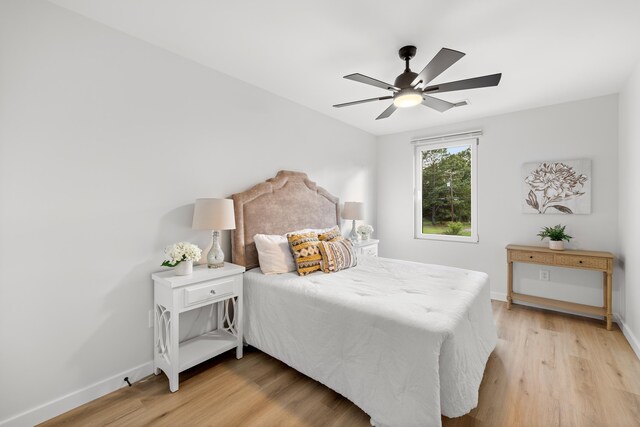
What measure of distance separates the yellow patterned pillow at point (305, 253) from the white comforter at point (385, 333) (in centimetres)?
10

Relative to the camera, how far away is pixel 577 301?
3447mm

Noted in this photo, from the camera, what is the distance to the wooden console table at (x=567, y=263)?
9.99ft

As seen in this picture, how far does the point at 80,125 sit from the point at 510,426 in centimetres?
329

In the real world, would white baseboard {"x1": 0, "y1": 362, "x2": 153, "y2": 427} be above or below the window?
below

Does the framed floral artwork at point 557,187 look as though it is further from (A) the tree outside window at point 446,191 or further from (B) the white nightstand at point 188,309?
(B) the white nightstand at point 188,309

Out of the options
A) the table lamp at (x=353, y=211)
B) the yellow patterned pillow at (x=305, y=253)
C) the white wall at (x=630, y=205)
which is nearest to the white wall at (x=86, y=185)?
the yellow patterned pillow at (x=305, y=253)

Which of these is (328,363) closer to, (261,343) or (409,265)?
(261,343)

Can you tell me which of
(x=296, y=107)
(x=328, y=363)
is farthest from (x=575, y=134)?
(x=328, y=363)

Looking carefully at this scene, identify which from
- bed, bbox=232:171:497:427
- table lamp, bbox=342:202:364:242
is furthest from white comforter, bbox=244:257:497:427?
table lamp, bbox=342:202:364:242

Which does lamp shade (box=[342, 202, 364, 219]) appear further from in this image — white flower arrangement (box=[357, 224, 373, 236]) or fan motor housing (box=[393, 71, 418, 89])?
fan motor housing (box=[393, 71, 418, 89])

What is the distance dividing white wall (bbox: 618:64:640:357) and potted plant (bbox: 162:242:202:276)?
12.4 feet

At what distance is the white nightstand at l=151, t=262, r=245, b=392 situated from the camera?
2.03m

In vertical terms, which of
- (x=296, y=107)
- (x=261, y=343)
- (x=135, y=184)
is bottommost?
(x=261, y=343)

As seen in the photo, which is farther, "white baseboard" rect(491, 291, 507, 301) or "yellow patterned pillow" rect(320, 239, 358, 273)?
"white baseboard" rect(491, 291, 507, 301)
